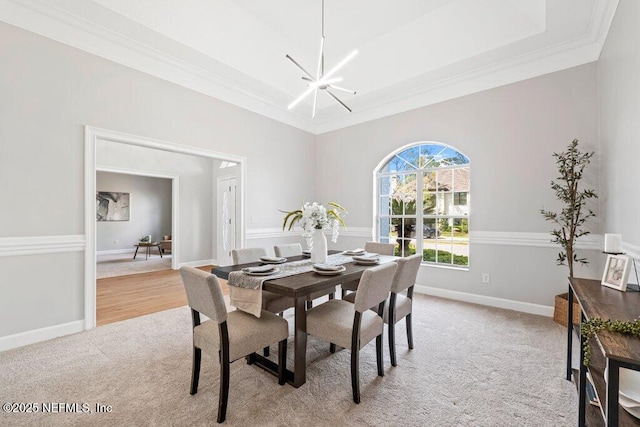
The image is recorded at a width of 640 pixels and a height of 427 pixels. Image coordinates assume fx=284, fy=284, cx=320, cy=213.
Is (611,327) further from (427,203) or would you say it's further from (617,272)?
(427,203)

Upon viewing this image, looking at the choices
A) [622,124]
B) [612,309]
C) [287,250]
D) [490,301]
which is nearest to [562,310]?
[490,301]

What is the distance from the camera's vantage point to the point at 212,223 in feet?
23.6

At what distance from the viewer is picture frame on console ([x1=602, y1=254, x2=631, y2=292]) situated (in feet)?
5.44

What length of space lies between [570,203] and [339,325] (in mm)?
2971

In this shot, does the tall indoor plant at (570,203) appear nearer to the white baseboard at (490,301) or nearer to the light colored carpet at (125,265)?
the white baseboard at (490,301)

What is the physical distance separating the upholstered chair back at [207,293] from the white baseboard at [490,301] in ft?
11.5

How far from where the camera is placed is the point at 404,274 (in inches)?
97.2

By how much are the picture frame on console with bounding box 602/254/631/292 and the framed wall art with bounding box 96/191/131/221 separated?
11122 mm

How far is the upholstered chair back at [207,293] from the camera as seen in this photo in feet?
5.56

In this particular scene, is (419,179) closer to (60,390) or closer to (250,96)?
(250,96)

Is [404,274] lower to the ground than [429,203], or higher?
lower

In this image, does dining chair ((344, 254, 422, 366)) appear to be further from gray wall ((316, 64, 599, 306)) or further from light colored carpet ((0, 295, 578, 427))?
gray wall ((316, 64, 599, 306))

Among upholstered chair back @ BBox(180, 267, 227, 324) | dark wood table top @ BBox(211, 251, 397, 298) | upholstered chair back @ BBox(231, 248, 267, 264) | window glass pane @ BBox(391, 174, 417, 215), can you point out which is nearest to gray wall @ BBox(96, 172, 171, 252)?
upholstered chair back @ BBox(231, 248, 267, 264)

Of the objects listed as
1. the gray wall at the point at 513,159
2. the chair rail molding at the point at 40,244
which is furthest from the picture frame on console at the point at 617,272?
the chair rail molding at the point at 40,244
